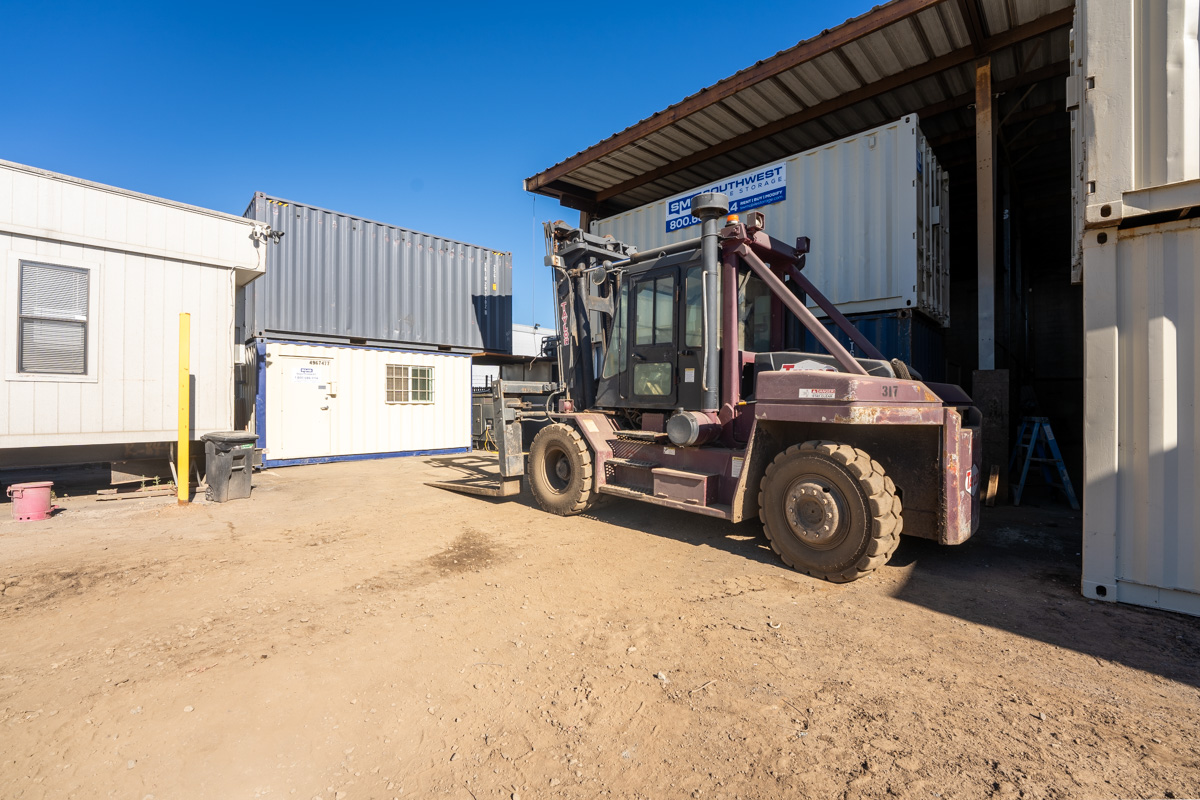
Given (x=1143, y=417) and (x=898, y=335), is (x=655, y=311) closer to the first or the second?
(x=898, y=335)

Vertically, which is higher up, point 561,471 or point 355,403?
point 355,403

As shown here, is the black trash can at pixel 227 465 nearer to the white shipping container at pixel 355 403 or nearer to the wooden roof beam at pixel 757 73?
the white shipping container at pixel 355 403

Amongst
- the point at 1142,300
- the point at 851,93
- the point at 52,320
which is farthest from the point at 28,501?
the point at 851,93

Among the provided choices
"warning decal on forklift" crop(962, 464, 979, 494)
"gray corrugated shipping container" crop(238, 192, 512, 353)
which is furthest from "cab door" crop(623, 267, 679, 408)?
"gray corrugated shipping container" crop(238, 192, 512, 353)

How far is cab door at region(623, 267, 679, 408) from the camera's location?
19.1 ft

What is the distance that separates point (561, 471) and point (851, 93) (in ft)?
23.8

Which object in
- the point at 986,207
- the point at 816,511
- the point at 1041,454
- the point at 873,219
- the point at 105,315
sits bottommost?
the point at 816,511

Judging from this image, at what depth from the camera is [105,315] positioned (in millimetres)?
7145

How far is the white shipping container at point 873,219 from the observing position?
7008mm

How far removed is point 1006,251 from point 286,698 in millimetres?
12337

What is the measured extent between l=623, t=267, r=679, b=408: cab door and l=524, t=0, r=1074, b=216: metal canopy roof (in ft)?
14.1

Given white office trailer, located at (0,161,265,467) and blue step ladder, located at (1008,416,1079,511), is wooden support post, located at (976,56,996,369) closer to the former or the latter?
blue step ladder, located at (1008,416,1079,511)

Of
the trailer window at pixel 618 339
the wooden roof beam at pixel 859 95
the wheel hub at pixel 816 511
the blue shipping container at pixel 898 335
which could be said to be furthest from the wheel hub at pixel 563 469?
the wooden roof beam at pixel 859 95

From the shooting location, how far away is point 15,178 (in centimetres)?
654
